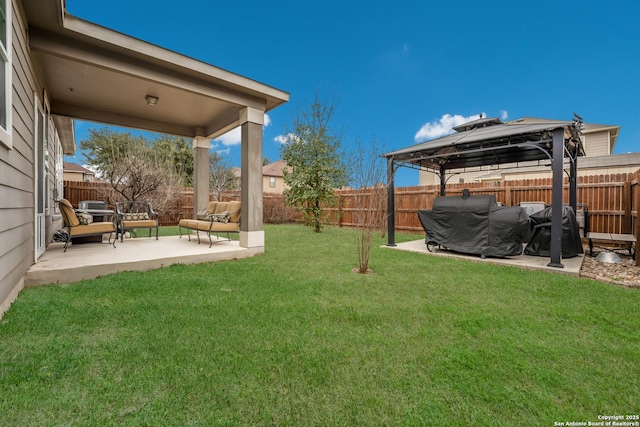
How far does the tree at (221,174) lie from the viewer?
62.2ft

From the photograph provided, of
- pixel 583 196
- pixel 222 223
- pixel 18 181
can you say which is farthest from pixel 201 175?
pixel 583 196

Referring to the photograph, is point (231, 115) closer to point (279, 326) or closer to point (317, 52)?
point (279, 326)

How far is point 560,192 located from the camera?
442 centimetres

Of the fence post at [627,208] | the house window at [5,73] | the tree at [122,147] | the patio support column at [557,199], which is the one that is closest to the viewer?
the house window at [5,73]

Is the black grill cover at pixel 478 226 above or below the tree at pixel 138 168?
below

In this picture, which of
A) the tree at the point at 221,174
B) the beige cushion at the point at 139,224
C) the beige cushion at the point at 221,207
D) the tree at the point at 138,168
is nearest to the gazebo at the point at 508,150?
the beige cushion at the point at 221,207

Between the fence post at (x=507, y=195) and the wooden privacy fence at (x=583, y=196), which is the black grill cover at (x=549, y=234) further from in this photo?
the fence post at (x=507, y=195)

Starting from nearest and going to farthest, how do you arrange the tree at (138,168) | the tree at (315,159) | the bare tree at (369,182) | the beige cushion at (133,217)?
the bare tree at (369,182) < the beige cushion at (133,217) < the tree at (138,168) < the tree at (315,159)

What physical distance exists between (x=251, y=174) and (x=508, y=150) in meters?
5.82

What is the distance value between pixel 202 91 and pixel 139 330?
3854 mm

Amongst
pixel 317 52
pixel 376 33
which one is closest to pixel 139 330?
pixel 376 33

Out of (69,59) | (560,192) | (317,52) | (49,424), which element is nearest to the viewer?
(49,424)

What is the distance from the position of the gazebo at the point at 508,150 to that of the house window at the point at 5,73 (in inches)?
209

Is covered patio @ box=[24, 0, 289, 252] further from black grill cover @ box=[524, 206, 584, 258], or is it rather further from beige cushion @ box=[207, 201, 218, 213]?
black grill cover @ box=[524, 206, 584, 258]
